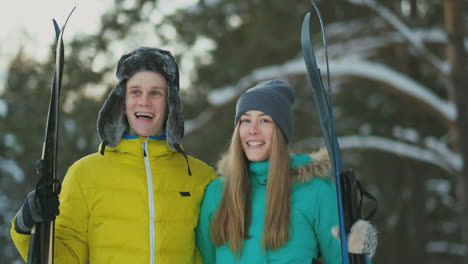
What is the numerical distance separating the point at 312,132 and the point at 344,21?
3.56 meters

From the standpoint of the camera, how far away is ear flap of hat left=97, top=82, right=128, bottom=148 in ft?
10.3

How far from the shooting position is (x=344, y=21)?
11.8 metres

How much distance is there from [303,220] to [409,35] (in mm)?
7101

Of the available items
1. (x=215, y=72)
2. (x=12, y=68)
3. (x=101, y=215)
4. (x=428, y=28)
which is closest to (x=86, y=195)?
(x=101, y=215)

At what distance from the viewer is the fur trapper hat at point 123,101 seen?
3166mm

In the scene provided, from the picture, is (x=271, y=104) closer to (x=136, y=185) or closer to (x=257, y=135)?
(x=257, y=135)

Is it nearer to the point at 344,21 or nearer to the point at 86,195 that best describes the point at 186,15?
the point at 344,21

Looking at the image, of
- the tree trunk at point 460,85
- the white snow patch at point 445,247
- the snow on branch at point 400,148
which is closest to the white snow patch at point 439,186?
the white snow patch at point 445,247

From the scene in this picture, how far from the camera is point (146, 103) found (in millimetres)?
3111

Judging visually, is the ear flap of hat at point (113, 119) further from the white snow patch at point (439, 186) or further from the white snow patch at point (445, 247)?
the white snow patch at point (445, 247)

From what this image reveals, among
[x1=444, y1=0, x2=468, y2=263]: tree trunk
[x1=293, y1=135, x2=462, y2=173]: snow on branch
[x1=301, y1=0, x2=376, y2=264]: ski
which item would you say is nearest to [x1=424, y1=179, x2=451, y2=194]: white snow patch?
[x1=293, y1=135, x2=462, y2=173]: snow on branch

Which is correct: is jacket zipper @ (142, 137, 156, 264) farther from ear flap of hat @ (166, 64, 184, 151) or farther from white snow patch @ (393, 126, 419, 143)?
white snow patch @ (393, 126, 419, 143)

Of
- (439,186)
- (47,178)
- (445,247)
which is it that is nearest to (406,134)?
(439,186)

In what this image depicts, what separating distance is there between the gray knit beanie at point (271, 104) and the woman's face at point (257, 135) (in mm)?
33
